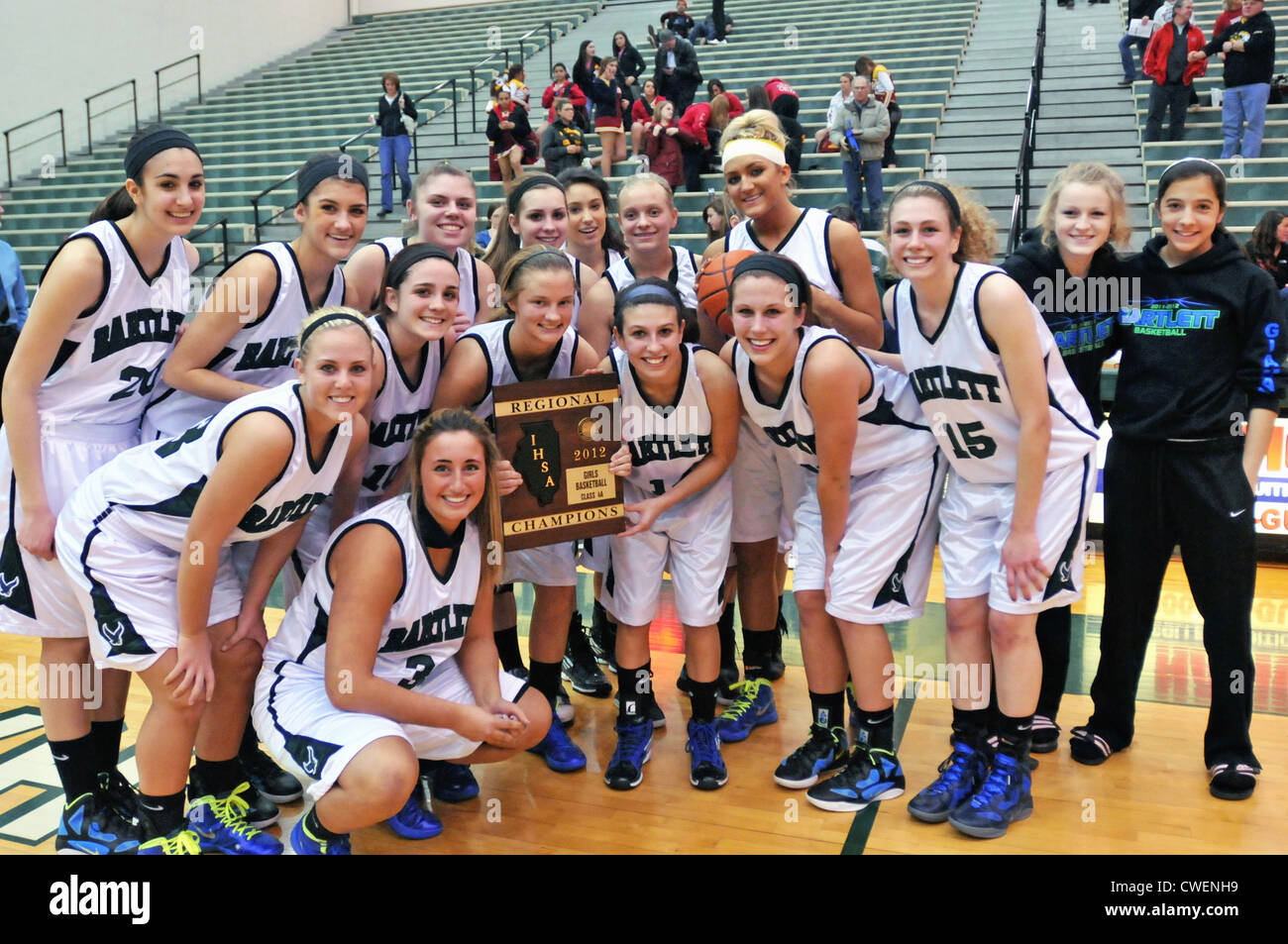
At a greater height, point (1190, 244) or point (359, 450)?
point (1190, 244)

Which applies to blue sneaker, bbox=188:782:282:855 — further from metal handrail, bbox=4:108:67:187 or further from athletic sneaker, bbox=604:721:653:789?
metal handrail, bbox=4:108:67:187

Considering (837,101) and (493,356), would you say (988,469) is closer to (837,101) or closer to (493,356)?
(493,356)

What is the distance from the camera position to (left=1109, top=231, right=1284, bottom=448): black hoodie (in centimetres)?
282

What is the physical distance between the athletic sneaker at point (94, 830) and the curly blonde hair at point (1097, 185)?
2840 millimetres

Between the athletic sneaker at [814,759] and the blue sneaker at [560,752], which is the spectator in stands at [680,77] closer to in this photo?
the blue sneaker at [560,752]

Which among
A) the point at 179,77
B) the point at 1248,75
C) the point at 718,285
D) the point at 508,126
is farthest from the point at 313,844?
the point at 179,77

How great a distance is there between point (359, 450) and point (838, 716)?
5.04ft

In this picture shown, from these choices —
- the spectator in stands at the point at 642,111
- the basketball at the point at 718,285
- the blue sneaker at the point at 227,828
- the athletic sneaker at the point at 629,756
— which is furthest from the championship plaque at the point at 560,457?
the spectator in stands at the point at 642,111

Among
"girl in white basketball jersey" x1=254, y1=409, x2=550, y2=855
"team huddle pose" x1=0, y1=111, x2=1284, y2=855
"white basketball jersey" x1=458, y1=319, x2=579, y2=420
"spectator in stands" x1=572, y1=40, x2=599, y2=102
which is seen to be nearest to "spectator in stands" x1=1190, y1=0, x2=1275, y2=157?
"spectator in stands" x1=572, y1=40, x2=599, y2=102

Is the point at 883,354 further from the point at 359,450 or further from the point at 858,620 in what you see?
the point at 359,450

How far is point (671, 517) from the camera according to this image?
3.11m

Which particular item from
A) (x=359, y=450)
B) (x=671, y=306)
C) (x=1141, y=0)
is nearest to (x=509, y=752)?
(x=359, y=450)

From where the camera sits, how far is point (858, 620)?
114 inches

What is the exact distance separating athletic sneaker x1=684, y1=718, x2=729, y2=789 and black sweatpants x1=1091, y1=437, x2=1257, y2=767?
116 centimetres
